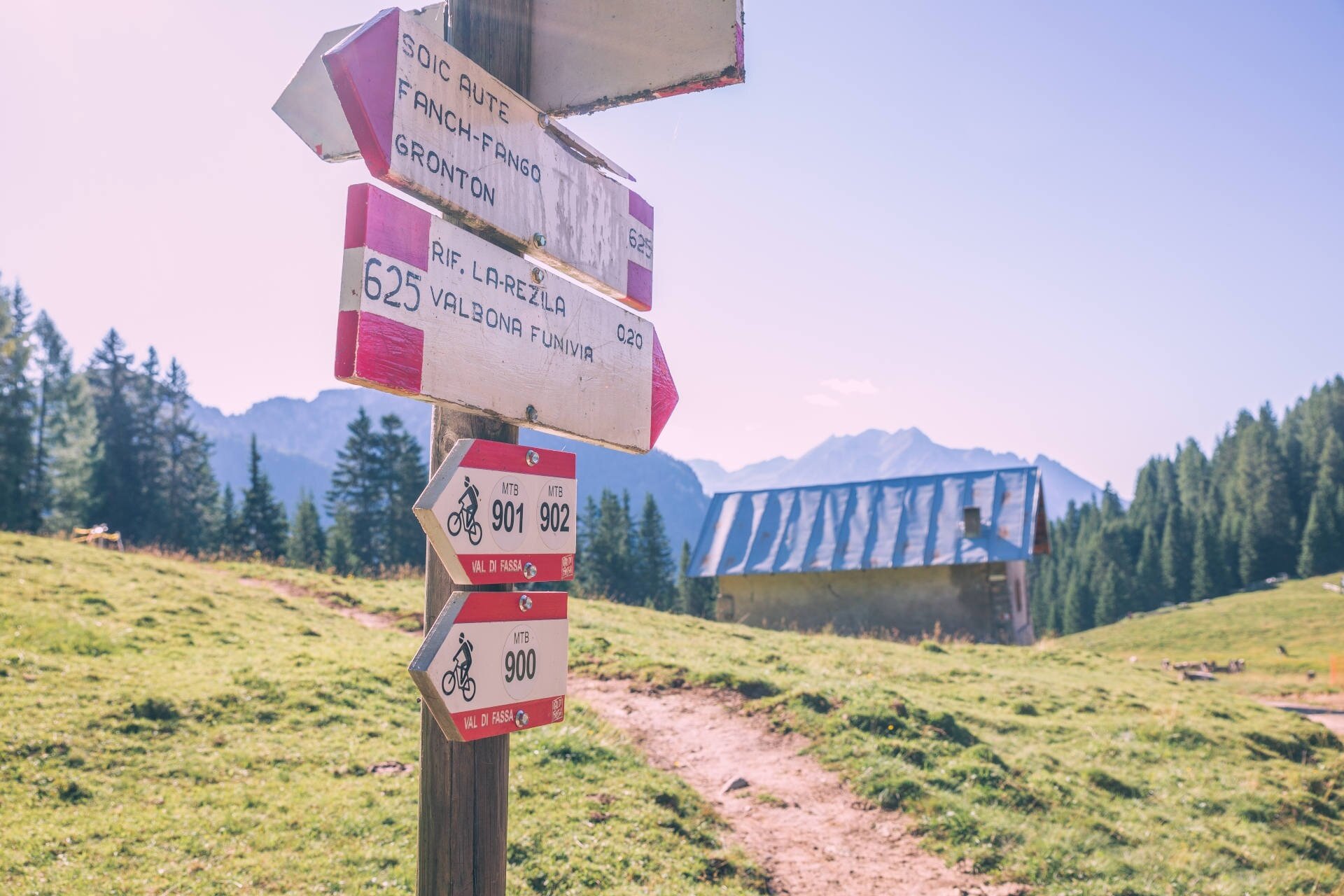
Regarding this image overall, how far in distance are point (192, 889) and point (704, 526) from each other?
84.0ft

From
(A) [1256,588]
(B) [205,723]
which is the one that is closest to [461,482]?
(B) [205,723]

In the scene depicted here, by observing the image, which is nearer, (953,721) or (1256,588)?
(953,721)

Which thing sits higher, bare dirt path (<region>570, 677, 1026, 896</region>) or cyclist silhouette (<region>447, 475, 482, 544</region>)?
cyclist silhouette (<region>447, 475, 482, 544</region>)

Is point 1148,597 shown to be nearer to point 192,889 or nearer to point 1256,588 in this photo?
point 1256,588

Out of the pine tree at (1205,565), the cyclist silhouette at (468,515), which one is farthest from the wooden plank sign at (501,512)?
the pine tree at (1205,565)

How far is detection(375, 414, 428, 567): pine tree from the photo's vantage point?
51.7 metres

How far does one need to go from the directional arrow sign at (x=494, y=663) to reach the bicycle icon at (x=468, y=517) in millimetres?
95

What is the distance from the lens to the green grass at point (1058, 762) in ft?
24.9

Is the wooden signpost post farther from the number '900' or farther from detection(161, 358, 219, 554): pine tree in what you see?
detection(161, 358, 219, 554): pine tree

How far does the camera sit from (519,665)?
9.25 ft

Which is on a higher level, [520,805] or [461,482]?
[461,482]

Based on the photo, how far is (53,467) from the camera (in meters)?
54.4

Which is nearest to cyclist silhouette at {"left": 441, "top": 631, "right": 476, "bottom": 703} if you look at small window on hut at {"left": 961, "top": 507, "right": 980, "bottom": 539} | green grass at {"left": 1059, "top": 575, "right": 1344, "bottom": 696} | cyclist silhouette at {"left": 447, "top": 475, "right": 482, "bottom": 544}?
cyclist silhouette at {"left": 447, "top": 475, "right": 482, "bottom": 544}

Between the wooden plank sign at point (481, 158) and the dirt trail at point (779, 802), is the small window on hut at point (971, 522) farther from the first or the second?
the wooden plank sign at point (481, 158)
